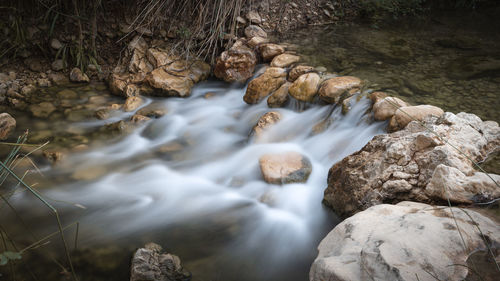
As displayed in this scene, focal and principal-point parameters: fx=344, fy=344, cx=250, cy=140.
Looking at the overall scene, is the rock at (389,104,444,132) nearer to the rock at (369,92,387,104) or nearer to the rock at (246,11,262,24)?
the rock at (369,92,387,104)

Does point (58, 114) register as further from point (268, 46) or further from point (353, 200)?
point (353, 200)

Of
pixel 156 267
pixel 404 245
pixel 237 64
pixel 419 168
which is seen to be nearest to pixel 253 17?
pixel 237 64

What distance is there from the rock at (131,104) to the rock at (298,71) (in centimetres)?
156

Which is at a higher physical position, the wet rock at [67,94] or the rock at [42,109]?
the wet rock at [67,94]

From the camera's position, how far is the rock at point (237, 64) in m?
3.68

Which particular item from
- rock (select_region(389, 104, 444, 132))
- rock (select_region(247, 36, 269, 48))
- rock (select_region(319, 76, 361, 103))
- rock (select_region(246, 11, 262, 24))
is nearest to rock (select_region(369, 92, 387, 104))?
rock (select_region(319, 76, 361, 103))

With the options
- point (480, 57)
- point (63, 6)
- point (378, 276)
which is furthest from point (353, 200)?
point (63, 6)

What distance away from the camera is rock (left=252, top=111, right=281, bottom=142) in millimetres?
2967

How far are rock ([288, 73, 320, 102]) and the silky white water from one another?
0.30 feet

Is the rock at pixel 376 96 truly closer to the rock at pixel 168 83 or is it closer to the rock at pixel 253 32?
the rock at pixel 253 32

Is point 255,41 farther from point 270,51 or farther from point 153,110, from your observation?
point 153,110

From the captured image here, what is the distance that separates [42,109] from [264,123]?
223 cm

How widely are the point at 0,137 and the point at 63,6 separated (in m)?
1.60

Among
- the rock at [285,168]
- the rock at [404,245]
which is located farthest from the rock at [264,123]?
the rock at [404,245]
